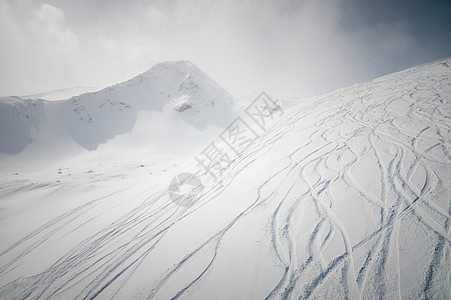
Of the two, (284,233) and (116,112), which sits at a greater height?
(116,112)

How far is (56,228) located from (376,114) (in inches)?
456

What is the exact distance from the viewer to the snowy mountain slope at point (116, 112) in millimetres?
20577

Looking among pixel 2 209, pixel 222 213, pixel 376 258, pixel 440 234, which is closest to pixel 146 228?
pixel 222 213

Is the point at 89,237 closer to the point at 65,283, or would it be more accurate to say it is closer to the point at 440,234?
the point at 65,283
